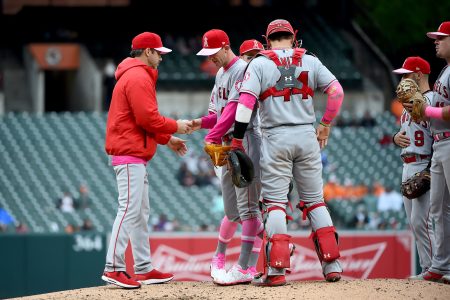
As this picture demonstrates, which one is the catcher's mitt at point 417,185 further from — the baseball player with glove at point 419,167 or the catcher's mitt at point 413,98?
the catcher's mitt at point 413,98

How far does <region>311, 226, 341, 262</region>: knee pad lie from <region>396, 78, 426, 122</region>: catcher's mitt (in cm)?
105

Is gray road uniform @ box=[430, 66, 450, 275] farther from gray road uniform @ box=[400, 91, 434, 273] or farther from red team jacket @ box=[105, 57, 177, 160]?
red team jacket @ box=[105, 57, 177, 160]

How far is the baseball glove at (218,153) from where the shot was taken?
7.78 metres

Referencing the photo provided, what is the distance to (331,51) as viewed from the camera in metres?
25.9

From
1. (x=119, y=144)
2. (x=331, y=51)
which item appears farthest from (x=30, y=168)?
(x=119, y=144)

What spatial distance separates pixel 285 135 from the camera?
7605mm

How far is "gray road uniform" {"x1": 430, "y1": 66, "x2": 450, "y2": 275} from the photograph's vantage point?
7781mm

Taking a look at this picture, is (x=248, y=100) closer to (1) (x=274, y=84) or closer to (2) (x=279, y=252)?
(1) (x=274, y=84)

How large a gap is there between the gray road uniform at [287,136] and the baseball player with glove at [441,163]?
0.84m

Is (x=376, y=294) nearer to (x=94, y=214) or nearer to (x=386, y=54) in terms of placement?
(x=94, y=214)

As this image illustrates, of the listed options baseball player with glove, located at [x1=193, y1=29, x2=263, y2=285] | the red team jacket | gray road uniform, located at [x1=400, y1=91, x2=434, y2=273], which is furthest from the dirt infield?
the red team jacket

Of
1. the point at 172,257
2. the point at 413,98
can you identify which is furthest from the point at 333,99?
the point at 172,257

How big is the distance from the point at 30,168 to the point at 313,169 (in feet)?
49.0

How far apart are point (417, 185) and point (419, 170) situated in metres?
0.19
